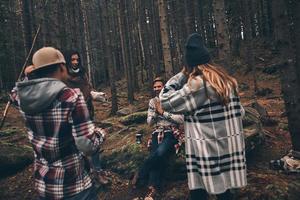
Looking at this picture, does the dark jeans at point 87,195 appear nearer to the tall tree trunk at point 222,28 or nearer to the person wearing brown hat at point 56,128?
the person wearing brown hat at point 56,128

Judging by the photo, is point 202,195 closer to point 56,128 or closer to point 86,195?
point 86,195

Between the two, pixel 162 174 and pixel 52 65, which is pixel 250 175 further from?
pixel 52 65

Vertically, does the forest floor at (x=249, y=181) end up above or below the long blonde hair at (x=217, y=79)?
below

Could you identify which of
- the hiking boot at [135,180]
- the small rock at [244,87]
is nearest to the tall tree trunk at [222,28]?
the hiking boot at [135,180]

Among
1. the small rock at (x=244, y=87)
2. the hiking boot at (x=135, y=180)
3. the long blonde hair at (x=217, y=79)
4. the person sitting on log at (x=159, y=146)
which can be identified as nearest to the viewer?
the long blonde hair at (x=217, y=79)

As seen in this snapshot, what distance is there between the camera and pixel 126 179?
7711 millimetres

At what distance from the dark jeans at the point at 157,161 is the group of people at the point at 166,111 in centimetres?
216

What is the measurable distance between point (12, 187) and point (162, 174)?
4026mm

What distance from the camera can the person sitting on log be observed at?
6385 mm

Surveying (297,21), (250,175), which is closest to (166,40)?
(297,21)

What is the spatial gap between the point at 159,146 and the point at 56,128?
350 cm

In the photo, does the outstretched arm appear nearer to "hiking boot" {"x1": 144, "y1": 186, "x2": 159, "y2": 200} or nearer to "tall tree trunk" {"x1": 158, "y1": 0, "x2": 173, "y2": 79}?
"hiking boot" {"x1": 144, "y1": 186, "x2": 159, "y2": 200}

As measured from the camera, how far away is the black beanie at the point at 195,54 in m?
4.12

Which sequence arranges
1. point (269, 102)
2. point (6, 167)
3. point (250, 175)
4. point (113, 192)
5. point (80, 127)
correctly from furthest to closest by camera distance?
1. point (269, 102)
2. point (6, 167)
3. point (113, 192)
4. point (250, 175)
5. point (80, 127)
